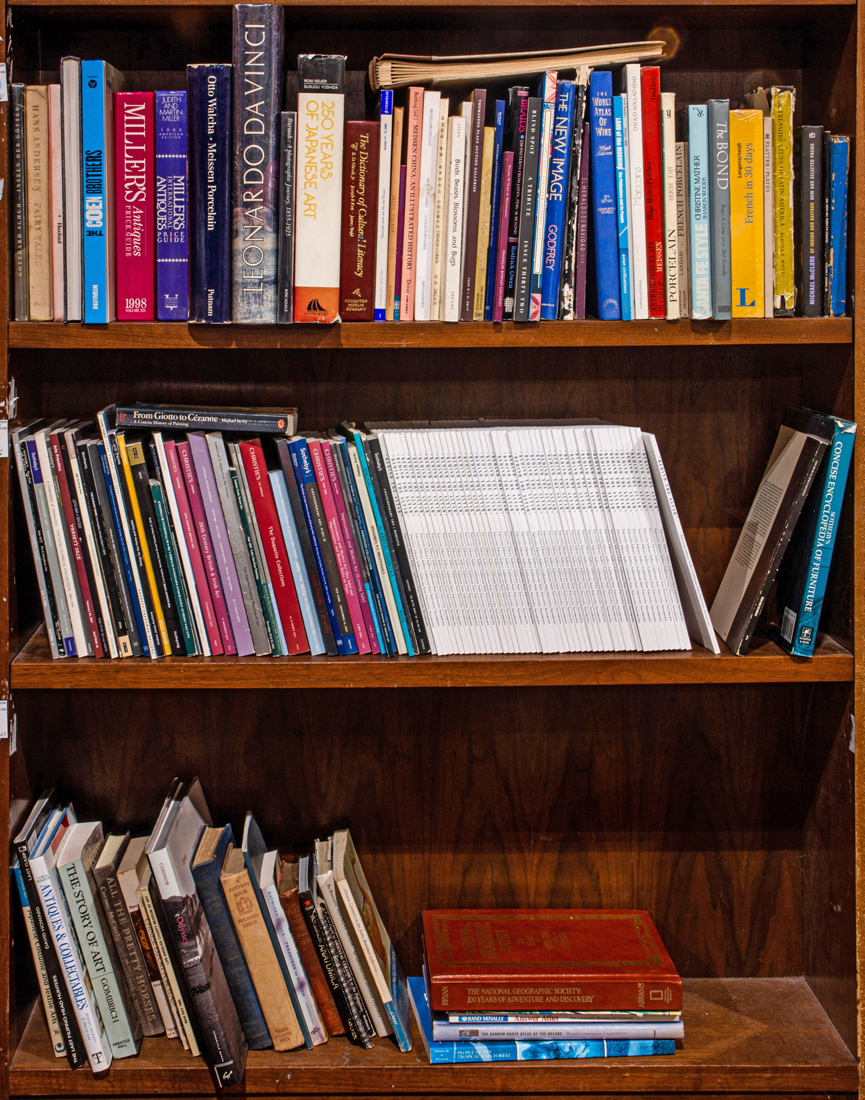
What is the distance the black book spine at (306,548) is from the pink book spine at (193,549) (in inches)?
5.2

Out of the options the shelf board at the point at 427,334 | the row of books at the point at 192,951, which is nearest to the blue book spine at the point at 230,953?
the row of books at the point at 192,951

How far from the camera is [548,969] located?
1276 millimetres

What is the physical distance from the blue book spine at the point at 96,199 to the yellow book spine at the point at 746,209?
0.79m

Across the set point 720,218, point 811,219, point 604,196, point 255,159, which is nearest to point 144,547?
point 255,159

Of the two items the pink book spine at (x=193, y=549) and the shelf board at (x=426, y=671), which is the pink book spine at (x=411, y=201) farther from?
the shelf board at (x=426, y=671)

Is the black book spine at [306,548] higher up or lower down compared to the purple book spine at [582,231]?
lower down

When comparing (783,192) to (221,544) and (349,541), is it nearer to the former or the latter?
(349,541)

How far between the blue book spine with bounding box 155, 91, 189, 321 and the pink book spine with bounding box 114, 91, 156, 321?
0.04 ft

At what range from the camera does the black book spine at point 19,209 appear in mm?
1144

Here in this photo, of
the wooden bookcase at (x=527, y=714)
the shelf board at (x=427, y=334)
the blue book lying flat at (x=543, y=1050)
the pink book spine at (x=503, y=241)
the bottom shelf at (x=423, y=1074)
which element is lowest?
the bottom shelf at (x=423, y=1074)

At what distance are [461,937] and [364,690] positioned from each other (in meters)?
0.40

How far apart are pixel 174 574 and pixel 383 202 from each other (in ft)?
1.80

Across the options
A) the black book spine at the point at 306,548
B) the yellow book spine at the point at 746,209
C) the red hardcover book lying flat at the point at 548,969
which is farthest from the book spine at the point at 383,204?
the red hardcover book lying flat at the point at 548,969

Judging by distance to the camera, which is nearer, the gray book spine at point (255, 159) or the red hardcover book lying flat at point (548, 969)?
the gray book spine at point (255, 159)
